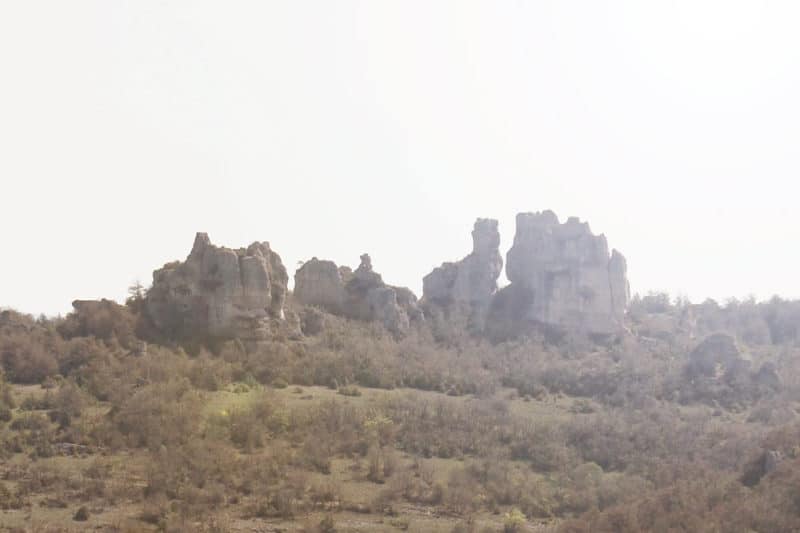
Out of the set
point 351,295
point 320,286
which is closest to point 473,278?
point 351,295

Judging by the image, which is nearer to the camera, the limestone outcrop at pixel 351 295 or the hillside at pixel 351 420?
the hillside at pixel 351 420

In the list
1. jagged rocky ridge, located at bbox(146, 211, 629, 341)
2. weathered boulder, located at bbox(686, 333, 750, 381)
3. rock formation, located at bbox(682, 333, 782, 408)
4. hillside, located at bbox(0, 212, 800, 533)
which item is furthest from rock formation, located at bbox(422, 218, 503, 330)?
rock formation, located at bbox(682, 333, 782, 408)

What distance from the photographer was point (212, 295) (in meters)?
33.8

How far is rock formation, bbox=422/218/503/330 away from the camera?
54438 mm

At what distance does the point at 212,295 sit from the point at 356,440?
10.5m

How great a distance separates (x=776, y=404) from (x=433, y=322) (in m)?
17.6

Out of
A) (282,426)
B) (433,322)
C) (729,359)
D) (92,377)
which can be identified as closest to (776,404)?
(729,359)

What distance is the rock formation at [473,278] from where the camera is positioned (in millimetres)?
54438

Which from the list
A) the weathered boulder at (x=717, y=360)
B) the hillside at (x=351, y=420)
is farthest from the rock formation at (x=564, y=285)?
the weathered boulder at (x=717, y=360)

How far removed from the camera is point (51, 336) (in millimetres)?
31203

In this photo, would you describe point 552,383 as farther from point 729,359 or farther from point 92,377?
point 92,377

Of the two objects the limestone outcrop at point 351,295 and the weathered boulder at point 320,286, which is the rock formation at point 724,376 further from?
the weathered boulder at point 320,286

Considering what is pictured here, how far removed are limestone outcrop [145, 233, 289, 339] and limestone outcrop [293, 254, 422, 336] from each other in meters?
10.8

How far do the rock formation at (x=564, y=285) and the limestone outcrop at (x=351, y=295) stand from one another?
8.21 metres
